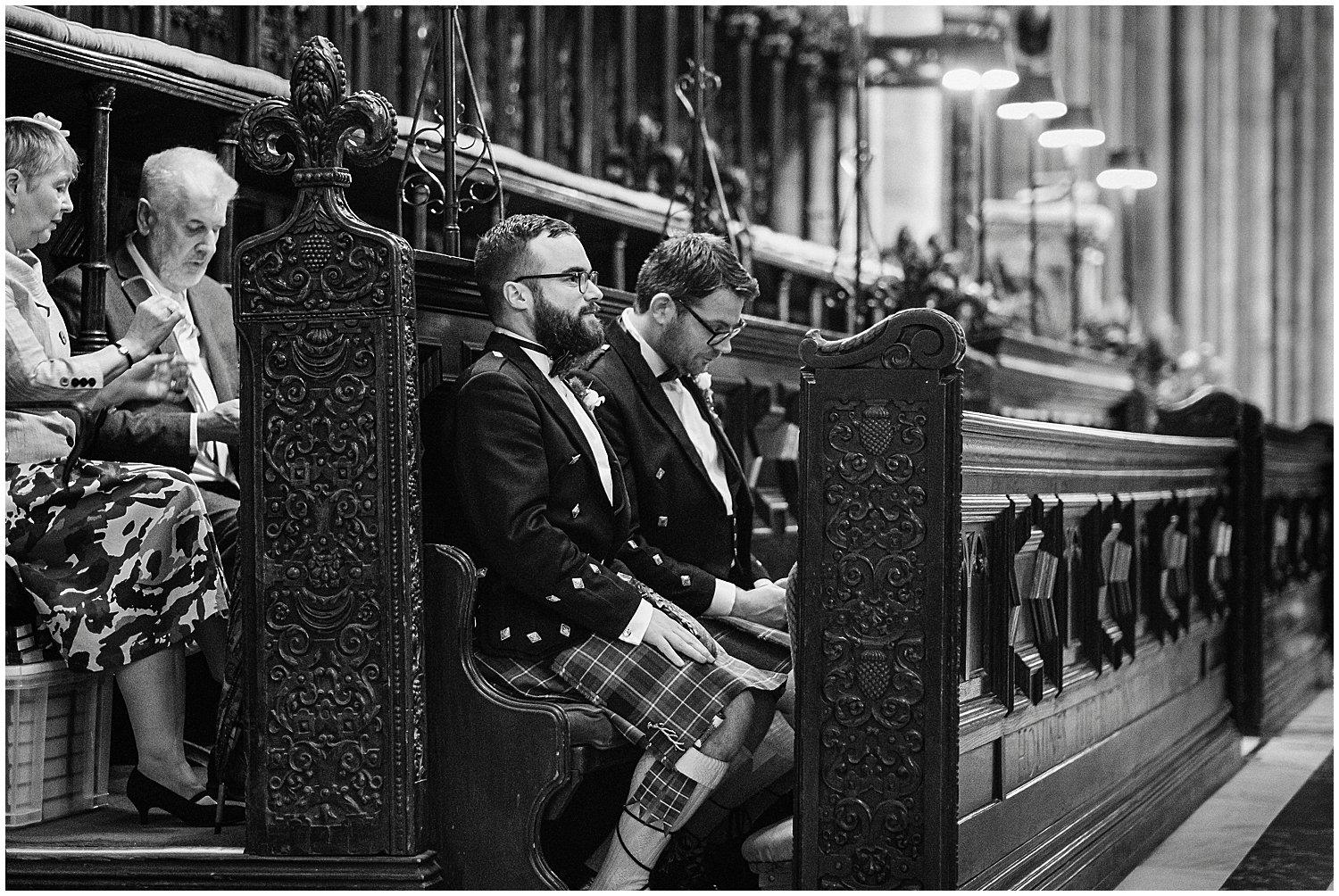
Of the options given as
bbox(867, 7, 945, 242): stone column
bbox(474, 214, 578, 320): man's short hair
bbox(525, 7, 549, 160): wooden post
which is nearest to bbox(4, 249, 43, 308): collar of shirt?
bbox(474, 214, 578, 320): man's short hair

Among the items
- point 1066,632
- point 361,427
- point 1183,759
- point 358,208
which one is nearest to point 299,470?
point 361,427

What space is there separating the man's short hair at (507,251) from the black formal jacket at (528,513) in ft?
0.34

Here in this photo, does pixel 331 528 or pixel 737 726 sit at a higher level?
pixel 331 528

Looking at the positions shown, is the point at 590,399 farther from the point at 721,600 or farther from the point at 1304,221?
the point at 1304,221

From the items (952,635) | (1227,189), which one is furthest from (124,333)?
(1227,189)

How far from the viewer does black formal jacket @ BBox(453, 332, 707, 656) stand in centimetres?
323

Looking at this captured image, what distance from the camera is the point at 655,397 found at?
3.72 metres

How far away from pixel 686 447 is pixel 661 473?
83 mm

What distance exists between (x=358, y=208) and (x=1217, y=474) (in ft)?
10.2

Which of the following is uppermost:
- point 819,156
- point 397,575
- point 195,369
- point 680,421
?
point 819,156

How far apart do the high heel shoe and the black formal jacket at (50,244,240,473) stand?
0.62 metres

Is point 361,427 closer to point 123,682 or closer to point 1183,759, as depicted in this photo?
point 123,682

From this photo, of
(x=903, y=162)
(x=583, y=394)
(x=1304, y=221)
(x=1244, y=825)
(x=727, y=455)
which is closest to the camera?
(x=583, y=394)

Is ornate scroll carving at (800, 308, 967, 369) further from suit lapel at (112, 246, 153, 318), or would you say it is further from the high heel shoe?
suit lapel at (112, 246, 153, 318)
